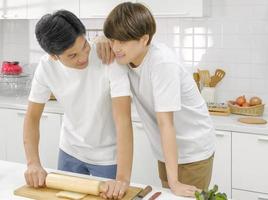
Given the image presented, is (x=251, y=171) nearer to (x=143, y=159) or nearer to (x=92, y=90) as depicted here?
(x=143, y=159)

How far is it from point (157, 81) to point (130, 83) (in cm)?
20

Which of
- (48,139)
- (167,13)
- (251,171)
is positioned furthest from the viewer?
(48,139)

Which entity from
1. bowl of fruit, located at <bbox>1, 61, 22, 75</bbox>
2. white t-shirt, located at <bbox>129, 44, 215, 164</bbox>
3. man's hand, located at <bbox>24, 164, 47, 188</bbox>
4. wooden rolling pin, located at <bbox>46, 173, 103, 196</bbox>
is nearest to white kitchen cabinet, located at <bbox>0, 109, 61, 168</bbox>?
bowl of fruit, located at <bbox>1, 61, 22, 75</bbox>

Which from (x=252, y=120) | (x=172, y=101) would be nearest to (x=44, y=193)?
(x=172, y=101)

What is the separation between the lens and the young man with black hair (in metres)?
1.54

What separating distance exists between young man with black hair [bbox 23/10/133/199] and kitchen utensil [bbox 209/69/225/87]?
4.63 ft

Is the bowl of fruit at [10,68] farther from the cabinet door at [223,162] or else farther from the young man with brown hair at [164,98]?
the young man with brown hair at [164,98]

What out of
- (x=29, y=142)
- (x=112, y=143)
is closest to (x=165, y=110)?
(x=112, y=143)

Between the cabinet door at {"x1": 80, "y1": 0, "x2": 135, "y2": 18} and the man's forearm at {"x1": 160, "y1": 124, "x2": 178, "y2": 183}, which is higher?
the cabinet door at {"x1": 80, "y1": 0, "x2": 135, "y2": 18}

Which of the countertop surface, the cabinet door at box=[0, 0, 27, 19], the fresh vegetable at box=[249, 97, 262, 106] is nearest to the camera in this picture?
the countertop surface

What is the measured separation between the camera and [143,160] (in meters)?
2.92

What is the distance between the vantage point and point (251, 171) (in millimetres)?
2611

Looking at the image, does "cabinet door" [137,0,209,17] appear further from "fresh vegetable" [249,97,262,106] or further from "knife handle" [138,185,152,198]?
"knife handle" [138,185,152,198]

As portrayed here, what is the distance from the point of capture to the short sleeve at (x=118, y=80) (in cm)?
159
